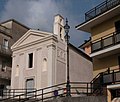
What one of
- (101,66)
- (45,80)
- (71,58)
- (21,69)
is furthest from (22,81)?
(101,66)

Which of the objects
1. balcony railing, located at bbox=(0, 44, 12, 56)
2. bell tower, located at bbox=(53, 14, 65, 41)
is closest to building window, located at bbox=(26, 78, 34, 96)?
bell tower, located at bbox=(53, 14, 65, 41)

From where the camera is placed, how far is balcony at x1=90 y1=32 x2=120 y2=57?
915 inches

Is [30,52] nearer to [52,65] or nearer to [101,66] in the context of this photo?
[52,65]

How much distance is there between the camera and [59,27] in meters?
33.4

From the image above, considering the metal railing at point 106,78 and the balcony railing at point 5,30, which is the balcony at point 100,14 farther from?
the balcony railing at point 5,30

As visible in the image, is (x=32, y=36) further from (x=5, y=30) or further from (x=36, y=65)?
(x=5, y=30)

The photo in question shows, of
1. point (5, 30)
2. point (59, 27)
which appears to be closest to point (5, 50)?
point (5, 30)

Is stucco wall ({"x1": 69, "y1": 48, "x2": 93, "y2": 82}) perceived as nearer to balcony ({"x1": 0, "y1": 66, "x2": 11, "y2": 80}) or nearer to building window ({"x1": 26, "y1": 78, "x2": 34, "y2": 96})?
building window ({"x1": 26, "y1": 78, "x2": 34, "y2": 96})

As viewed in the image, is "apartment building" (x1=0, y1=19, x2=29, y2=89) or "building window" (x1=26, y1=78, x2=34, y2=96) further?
"apartment building" (x1=0, y1=19, x2=29, y2=89)

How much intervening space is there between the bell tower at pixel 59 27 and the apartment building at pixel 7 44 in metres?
9.27

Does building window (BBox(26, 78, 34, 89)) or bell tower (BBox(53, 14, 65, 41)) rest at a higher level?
bell tower (BBox(53, 14, 65, 41))

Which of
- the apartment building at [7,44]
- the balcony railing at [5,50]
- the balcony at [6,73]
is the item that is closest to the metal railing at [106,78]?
the balcony at [6,73]

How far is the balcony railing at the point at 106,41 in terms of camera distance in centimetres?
2333

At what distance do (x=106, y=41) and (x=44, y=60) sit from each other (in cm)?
1006
